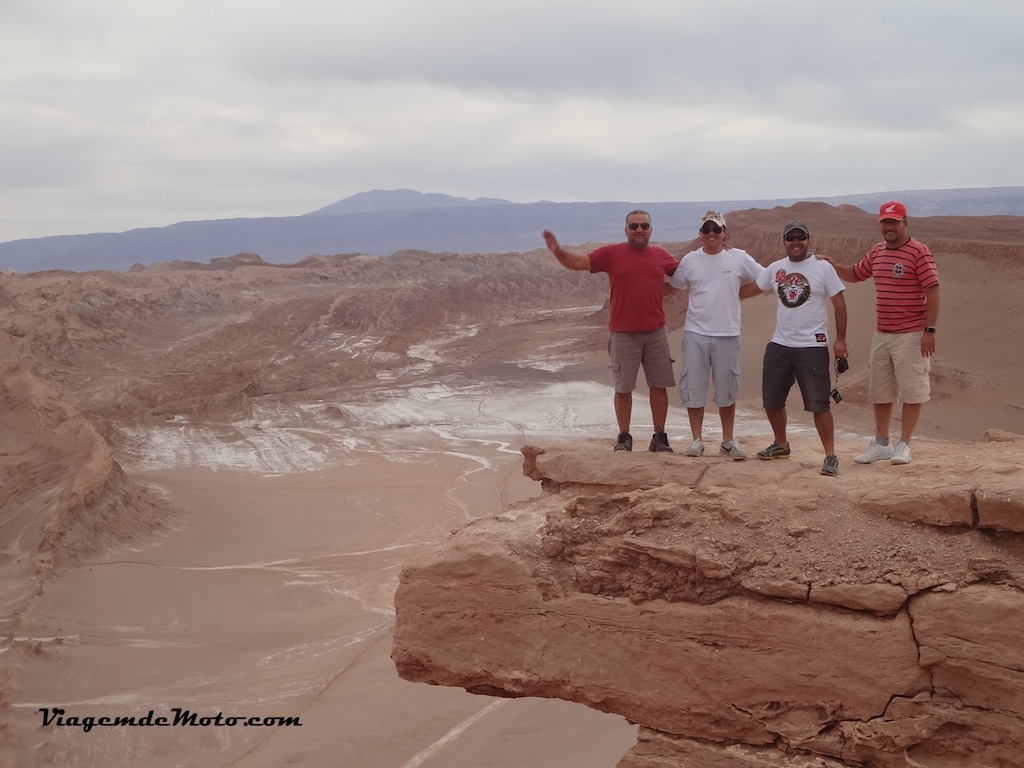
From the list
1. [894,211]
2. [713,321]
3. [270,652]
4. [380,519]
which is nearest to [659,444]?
[713,321]

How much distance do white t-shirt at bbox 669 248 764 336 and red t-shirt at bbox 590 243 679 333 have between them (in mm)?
156

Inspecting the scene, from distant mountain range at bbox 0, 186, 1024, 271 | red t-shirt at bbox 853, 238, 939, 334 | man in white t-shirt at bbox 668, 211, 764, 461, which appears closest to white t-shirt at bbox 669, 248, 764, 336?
man in white t-shirt at bbox 668, 211, 764, 461

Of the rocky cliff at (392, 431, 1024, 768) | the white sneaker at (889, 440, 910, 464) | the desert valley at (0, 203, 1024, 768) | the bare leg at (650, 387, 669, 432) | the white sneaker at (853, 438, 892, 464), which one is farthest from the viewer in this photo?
the bare leg at (650, 387, 669, 432)

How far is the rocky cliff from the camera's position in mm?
3742

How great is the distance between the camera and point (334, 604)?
945 centimetres

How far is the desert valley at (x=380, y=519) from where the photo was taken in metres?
4.27

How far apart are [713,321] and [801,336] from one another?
0.47 meters

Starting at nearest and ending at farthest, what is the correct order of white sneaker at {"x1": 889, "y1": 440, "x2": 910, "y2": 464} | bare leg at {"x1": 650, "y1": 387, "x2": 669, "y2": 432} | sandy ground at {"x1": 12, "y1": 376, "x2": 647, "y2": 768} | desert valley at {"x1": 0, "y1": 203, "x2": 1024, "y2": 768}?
desert valley at {"x1": 0, "y1": 203, "x2": 1024, "y2": 768} → white sneaker at {"x1": 889, "y1": 440, "x2": 910, "y2": 464} → bare leg at {"x1": 650, "y1": 387, "x2": 669, "y2": 432} → sandy ground at {"x1": 12, "y1": 376, "x2": 647, "y2": 768}

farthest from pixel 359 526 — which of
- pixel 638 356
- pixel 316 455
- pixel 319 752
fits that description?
→ pixel 638 356

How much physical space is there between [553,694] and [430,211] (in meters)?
156

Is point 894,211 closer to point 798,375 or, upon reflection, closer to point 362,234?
point 798,375

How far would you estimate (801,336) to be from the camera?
502 centimetres

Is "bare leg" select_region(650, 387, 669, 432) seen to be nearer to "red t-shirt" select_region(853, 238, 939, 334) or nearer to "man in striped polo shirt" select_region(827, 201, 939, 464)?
"man in striped polo shirt" select_region(827, 201, 939, 464)

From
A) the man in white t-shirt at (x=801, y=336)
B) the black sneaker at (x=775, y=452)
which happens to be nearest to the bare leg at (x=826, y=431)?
the man in white t-shirt at (x=801, y=336)
